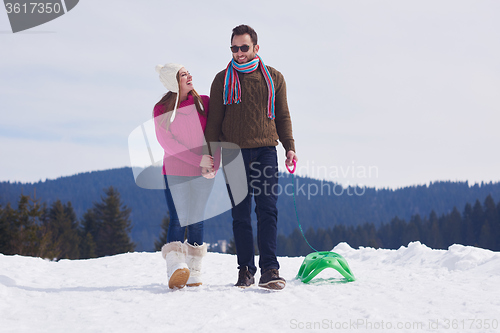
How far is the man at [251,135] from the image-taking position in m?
3.66

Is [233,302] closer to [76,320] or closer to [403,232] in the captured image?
[76,320]

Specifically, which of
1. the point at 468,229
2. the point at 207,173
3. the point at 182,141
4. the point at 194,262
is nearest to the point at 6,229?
the point at 194,262

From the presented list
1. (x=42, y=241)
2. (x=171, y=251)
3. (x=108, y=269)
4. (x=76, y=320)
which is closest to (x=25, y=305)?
(x=76, y=320)

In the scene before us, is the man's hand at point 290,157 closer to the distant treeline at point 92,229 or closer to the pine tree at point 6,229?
the pine tree at point 6,229

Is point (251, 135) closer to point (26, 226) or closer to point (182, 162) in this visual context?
point (182, 162)

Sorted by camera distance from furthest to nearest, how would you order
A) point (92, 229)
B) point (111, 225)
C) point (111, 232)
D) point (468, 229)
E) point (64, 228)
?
point (468, 229)
point (92, 229)
point (64, 228)
point (111, 225)
point (111, 232)

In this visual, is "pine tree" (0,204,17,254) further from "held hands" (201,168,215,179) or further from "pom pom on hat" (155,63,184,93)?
"held hands" (201,168,215,179)

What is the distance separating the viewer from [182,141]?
3777 mm

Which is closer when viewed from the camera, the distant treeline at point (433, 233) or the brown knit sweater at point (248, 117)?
the brown knit sweater at point (248, 117)

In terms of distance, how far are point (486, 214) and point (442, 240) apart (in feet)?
21.4

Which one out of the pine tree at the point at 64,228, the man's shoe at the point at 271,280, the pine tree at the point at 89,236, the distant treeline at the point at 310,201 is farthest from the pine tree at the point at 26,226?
the distant treeline at the point at 310,201

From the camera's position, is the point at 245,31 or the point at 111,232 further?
the point at 111,232

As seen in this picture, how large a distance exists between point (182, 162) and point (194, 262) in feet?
3.20

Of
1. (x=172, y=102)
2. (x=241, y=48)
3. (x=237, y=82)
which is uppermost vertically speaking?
(x=241, y=48)
